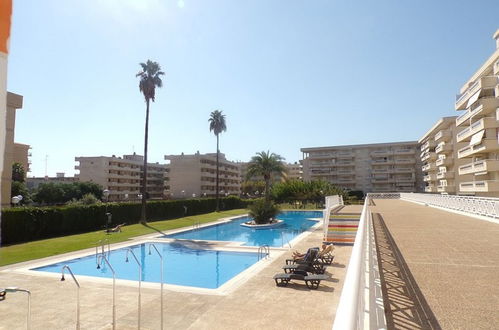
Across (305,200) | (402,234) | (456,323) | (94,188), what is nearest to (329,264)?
(402,234)

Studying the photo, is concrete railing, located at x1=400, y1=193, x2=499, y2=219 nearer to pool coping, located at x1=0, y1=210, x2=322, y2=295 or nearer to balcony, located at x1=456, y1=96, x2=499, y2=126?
pool coping, located at x1=0, y1=210, x2=322, y2=295

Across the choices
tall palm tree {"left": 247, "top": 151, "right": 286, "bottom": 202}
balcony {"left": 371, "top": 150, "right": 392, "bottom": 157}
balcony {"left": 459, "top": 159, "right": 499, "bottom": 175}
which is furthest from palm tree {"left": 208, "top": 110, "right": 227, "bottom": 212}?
balcony {"left": 371, "top": 150, "right": 392, "bottom": 157}

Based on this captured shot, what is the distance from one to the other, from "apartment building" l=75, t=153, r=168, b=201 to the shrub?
57146 millimetres

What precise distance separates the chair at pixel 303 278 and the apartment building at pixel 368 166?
8032 centimetres

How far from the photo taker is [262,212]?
117 feet

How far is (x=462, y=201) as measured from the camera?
24328mm

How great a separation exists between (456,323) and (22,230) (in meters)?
29.4

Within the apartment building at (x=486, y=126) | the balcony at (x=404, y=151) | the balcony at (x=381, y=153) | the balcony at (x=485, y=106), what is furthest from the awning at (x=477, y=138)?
the balcony at (x=381, y=153)

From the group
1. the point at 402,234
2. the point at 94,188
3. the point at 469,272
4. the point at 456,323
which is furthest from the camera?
the point at 94,188

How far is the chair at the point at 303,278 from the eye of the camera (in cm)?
1131

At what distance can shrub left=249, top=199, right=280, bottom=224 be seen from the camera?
35.7 m

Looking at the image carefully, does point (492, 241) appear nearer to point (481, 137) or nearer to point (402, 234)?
point (402, 234)

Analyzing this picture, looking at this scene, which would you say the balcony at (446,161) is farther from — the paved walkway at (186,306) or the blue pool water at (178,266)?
the paved walkway at (186,306)

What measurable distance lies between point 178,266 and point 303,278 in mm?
9440
